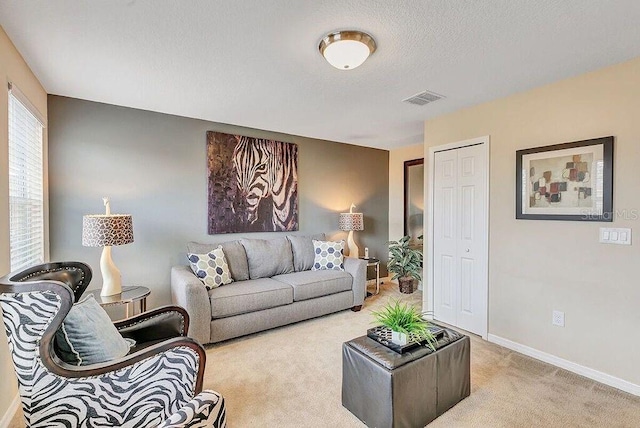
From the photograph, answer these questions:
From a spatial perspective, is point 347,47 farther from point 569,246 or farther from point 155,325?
point 569,246

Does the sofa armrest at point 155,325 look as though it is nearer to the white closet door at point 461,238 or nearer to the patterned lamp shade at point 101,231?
the patterned lamp shade at point 101,231

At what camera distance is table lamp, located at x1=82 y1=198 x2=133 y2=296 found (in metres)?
2.48

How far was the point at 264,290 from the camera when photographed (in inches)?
126

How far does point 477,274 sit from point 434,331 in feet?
4.64

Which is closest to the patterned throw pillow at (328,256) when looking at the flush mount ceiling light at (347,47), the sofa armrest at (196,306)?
the sofa armrest at (196,306)

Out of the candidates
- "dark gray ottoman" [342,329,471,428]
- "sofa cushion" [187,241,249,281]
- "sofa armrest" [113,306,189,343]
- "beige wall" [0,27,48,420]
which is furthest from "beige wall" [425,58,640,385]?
"beige wall" [0,27,48,420]

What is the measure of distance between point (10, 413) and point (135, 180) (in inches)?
83.8

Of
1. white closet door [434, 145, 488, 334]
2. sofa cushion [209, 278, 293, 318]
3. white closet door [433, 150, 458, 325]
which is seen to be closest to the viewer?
sofa cushion [209, 278, 293, 318]

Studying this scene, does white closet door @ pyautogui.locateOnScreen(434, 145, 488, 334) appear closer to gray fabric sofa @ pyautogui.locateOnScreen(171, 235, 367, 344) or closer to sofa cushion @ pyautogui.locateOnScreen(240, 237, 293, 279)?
gray fabric sofa @ pyautogui.locateOnScreen(171, 235, 367, 344)

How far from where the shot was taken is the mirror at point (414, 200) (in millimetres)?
5055

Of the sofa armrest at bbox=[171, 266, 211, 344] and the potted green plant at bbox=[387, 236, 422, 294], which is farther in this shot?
the potted green plant at bbox=[387, 236, 422, 294]

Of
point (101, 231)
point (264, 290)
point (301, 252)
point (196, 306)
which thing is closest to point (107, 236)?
point (101, 231)

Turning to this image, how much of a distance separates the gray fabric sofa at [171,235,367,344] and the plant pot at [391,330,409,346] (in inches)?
63.4

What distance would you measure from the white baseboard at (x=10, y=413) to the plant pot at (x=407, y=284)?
4284 millimetres
